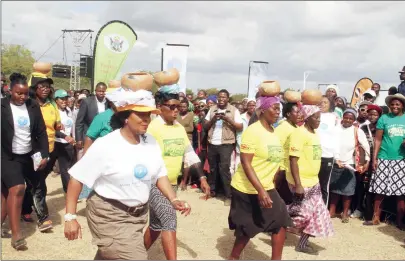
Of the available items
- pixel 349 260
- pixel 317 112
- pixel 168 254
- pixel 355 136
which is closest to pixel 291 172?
pixel 317 112

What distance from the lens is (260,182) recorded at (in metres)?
4.57

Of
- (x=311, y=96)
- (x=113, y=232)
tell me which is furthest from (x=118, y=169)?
(x=311, y=96)

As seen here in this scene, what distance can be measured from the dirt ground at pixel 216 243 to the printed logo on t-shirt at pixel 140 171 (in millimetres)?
2041

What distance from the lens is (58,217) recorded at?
6.93 m

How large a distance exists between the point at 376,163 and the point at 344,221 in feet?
3.24

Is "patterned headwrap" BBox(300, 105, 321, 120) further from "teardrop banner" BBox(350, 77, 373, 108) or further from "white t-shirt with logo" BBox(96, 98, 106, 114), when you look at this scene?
"teardrop banner" BBox(350, 77, 373, 108)

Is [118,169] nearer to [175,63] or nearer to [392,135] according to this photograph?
[392,135]

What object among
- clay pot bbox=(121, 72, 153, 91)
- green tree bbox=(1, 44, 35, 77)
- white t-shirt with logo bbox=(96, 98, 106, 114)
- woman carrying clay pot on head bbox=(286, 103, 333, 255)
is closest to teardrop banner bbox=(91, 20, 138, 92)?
white t-shirt with logo bbox=(96, 98, 106, 114)

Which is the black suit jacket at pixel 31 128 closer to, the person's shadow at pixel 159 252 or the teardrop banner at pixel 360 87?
the person's shadow at pixel 159 252

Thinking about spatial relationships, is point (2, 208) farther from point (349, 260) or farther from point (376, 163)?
point (376, 163)

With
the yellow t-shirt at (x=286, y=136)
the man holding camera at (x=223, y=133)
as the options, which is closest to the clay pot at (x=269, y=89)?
the yellow t-shirt at (x=286, y=136)

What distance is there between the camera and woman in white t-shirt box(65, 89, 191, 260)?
11.0 ft

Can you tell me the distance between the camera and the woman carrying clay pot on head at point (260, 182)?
4586 millimetres

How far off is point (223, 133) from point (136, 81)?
15.4 feet
